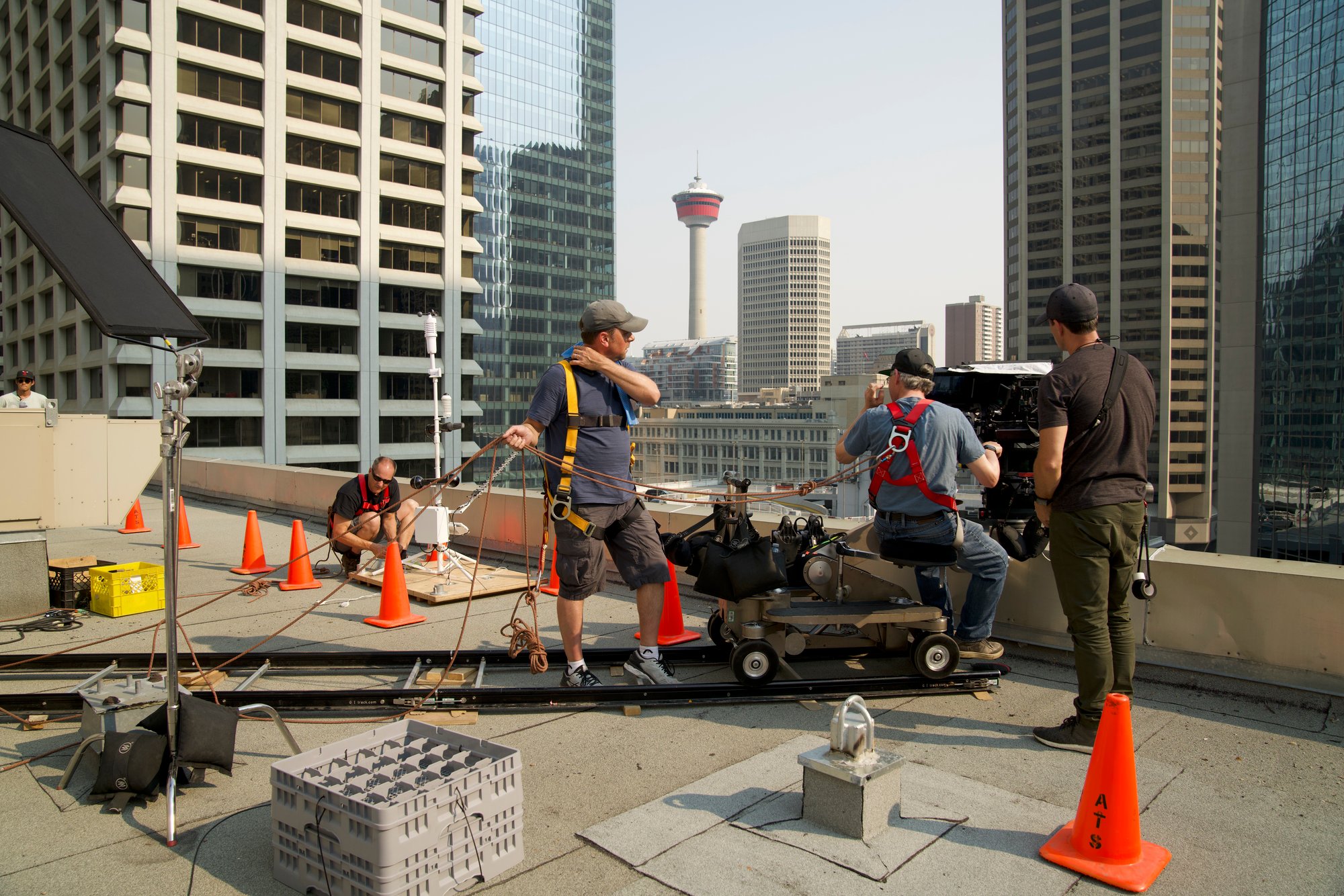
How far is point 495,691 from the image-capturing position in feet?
15.3

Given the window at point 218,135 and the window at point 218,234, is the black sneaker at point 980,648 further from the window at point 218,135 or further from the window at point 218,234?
the window at point 218,135

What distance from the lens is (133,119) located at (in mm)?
51062

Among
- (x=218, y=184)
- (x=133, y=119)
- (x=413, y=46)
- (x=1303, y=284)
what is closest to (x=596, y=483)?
(x=133, y=119)

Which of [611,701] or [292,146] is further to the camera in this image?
[292,146]

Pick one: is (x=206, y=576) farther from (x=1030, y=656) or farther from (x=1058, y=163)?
(x=1058, y=163)

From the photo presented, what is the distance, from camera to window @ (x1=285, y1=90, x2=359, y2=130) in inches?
2258

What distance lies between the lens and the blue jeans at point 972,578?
16.8 feet

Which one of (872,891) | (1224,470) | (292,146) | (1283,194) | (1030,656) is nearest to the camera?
(872,891)

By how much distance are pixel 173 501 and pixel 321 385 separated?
6032 centimetres

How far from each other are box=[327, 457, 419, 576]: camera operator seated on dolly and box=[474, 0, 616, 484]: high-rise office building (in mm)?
113373

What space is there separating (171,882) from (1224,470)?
330 ft

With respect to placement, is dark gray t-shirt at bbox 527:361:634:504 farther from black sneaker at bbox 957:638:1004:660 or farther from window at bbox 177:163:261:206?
window at bbox 177:163:261:206

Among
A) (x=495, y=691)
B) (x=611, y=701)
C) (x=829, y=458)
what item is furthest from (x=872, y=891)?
(x=829, y=458)

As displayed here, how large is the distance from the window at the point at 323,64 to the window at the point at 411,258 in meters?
11.2
